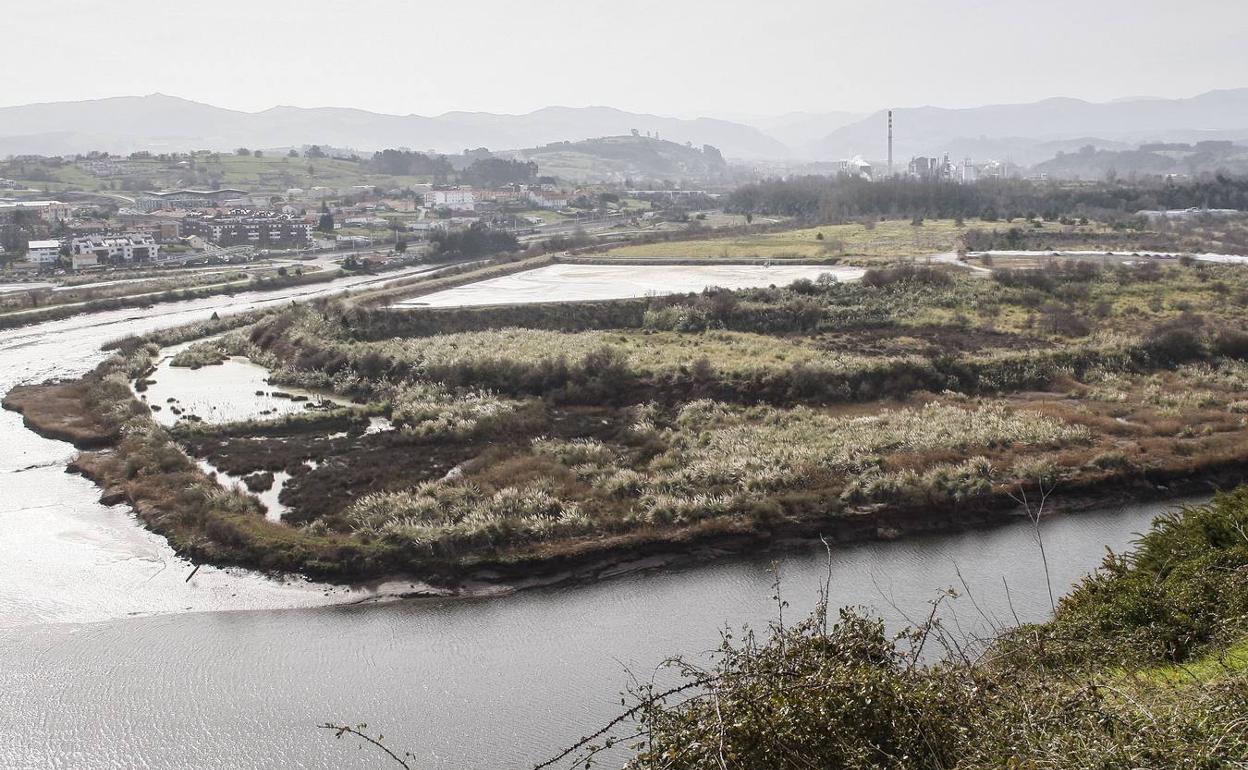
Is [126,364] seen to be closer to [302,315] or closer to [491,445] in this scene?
[302,315]

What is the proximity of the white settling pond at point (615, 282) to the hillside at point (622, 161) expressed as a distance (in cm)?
8240

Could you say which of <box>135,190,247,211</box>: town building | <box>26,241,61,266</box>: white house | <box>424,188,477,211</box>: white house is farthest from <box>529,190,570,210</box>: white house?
<box>26,241,61,266</box>: white house

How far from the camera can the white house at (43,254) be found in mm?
46000

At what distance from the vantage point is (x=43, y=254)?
151 feet

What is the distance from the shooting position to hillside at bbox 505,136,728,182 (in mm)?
126750

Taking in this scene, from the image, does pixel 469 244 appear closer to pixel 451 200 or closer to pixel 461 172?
pixel 451 200

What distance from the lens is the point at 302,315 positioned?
28.3m

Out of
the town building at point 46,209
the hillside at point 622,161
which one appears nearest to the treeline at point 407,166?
the hillside at point 622,161

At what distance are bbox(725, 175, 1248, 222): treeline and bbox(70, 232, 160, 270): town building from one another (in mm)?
35257

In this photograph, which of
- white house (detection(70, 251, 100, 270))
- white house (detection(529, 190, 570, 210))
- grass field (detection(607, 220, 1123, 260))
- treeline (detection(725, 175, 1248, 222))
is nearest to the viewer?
grass field (detection(607, 220, 1123, 260))

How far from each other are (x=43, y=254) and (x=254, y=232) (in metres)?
12.4

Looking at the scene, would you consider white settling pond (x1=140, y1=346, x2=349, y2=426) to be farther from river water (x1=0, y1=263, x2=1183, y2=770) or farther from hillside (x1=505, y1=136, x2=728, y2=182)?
hillside (x1=505, y1=136, x2=728, y2=182)

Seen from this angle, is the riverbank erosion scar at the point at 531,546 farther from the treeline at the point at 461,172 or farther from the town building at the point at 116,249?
the treeline at the point at 461,172

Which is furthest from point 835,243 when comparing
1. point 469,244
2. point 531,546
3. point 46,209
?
point 46,209
